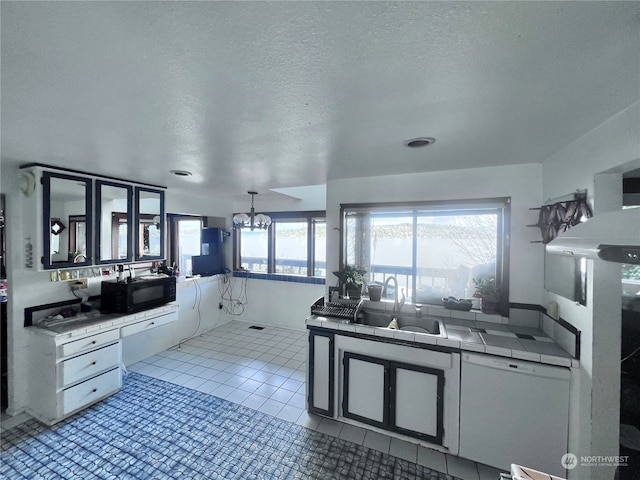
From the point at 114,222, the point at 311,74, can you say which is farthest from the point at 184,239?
the point at 311,74

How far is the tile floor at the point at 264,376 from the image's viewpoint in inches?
75.3

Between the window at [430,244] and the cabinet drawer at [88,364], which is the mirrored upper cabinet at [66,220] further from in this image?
the window at [430,244]

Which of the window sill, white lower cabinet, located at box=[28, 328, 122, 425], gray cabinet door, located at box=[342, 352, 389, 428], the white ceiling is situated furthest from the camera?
the window sill

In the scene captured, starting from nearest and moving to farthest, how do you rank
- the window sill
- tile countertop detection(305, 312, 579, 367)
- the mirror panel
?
1. tile countertop detection(305, 312, 579, 367)
2. the mirror panel
3. the window sill

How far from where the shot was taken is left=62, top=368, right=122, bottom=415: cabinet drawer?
2.22m

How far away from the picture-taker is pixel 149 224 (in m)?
3.15

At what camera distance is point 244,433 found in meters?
2.09

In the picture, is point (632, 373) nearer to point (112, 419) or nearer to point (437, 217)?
point (437, 217)

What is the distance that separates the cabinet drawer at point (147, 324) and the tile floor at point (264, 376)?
586 mm

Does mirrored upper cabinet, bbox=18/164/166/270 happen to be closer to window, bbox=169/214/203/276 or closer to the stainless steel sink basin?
window, bbox=169/214/203/276

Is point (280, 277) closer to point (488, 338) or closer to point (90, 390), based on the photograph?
point (90, 390)

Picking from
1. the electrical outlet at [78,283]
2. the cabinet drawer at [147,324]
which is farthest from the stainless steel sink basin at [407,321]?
the electrical outlet at [78,283]

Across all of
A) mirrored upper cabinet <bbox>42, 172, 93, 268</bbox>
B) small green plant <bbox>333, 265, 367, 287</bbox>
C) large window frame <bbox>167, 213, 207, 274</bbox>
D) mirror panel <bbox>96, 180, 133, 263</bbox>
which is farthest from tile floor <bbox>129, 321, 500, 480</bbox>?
mirrored upper cabinet <bbox>42, 172, 93, 268</bbox>

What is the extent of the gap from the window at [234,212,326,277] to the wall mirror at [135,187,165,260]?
1.53 meters
